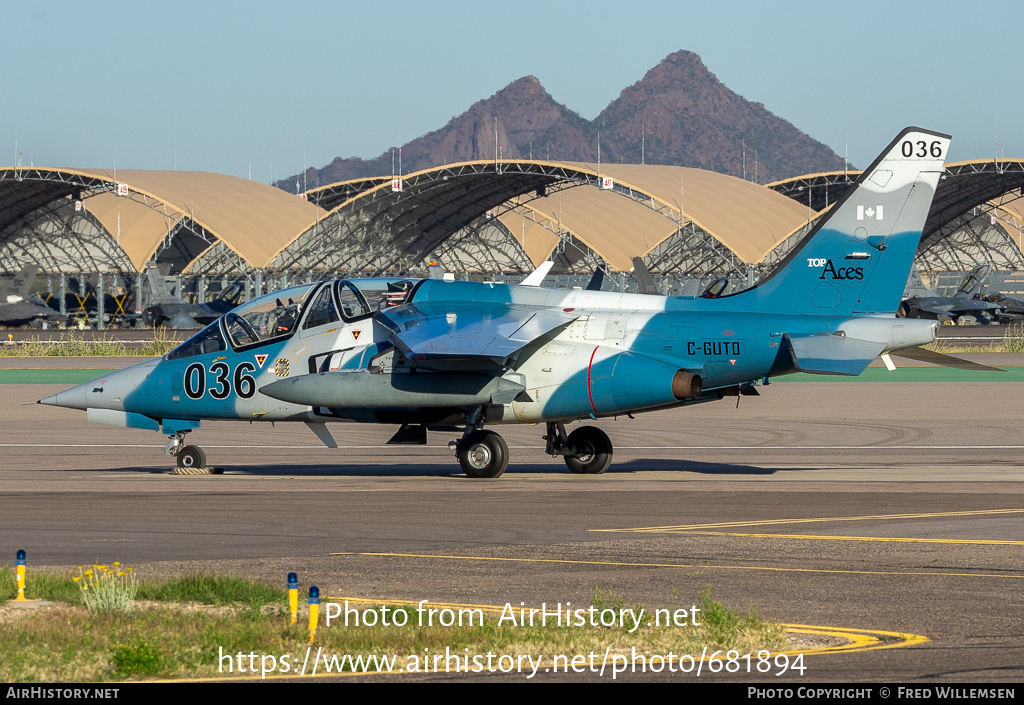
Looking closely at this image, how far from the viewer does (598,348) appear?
19375 millimetres

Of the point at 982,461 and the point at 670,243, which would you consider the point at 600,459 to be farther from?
the point at 670,243

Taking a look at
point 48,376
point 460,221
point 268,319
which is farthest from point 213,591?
point 460,221

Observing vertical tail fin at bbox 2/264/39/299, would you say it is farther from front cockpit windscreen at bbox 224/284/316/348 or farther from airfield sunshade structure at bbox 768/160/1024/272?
front cockpit windscreen at bbox 224/284/316/348

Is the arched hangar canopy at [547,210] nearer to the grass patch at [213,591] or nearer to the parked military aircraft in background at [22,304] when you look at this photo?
the parked military aircraft in background at [22,304]

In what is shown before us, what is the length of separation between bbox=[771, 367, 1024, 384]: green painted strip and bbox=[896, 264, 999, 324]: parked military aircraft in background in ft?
73.6

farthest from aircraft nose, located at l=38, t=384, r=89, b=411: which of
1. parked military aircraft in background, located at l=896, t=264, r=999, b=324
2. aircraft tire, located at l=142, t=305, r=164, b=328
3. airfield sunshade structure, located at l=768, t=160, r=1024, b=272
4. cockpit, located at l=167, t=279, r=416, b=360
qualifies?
airfield sunshade structure, located at l=768, t=160, r=1024, b=272

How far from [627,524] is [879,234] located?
22.9 feet

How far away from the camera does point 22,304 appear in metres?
75.8

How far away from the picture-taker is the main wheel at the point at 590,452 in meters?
20.6

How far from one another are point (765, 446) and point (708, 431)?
3463mm

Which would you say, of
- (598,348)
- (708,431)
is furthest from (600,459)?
(708,431)

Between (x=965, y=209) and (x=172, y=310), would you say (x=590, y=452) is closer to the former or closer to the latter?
(x=172, y=310)

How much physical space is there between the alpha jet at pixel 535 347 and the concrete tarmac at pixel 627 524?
1.10 meters

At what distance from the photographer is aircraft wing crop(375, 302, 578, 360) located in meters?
18.9
